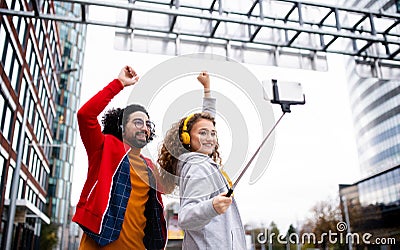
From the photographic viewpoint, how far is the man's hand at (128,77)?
2369 mm

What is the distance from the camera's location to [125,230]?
2287 mm

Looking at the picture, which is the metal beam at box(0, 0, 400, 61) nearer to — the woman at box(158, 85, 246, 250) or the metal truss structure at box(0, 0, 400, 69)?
the metal truss structure at box(0, 0, 400, 69)

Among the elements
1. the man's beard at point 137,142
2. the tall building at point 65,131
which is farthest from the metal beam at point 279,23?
the tall building at point 65,131

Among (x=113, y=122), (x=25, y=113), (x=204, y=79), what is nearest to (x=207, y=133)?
(x=204, y=79)

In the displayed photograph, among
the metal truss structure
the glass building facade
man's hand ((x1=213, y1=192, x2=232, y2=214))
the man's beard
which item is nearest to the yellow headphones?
the man's beard

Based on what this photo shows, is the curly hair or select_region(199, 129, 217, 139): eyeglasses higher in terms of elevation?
select_region(199, 129, 217, 139): eyeglasses

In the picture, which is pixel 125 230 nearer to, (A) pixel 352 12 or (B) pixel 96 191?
(B) pixel 96 191

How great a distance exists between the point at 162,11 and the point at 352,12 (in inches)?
145

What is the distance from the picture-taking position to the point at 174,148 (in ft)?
6.82

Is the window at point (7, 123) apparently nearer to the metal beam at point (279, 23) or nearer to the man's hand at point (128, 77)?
the metal beam at point (279, 23)

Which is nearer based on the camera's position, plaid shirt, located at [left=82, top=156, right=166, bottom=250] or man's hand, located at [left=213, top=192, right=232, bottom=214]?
man's hand, located at [left=213, top=192, right=232, bottom=214]

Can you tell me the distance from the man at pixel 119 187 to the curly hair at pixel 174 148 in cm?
11

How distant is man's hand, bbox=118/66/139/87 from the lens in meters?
2.37

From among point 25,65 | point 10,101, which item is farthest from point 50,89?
point 10,101
